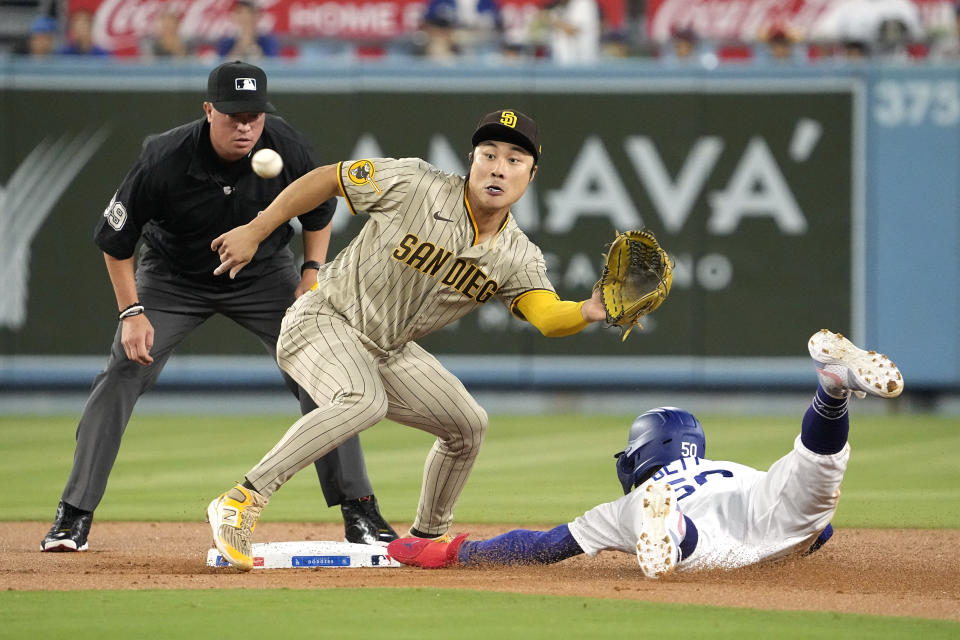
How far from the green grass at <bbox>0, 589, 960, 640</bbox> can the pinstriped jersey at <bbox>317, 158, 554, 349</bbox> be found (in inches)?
41.4

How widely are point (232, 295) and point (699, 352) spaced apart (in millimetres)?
6749

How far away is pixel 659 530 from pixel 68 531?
2.53 meters

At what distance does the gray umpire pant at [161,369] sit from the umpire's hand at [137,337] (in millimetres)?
205

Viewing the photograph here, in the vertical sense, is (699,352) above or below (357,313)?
below

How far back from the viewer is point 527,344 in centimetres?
1215

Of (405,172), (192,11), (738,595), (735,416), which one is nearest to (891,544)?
(738,595)

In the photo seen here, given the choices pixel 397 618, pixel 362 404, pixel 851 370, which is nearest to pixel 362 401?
pixel 362 404

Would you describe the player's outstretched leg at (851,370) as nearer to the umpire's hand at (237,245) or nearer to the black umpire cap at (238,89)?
the umpire's hand at (237,245)

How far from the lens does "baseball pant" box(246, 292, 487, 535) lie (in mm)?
4883

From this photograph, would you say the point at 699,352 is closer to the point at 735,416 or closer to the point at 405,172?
the point at 735,416

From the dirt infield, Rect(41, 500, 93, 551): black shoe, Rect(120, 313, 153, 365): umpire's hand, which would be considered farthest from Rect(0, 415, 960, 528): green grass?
Rect(120, 313, 153, 365): umpire's hand

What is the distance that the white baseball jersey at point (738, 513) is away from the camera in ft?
15.9

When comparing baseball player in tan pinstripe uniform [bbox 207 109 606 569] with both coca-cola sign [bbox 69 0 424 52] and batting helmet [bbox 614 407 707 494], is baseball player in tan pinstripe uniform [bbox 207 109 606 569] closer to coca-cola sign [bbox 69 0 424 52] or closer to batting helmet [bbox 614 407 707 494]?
batting helmet [bbox 614 407 707 494]

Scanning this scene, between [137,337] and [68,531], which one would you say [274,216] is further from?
[68,531]
